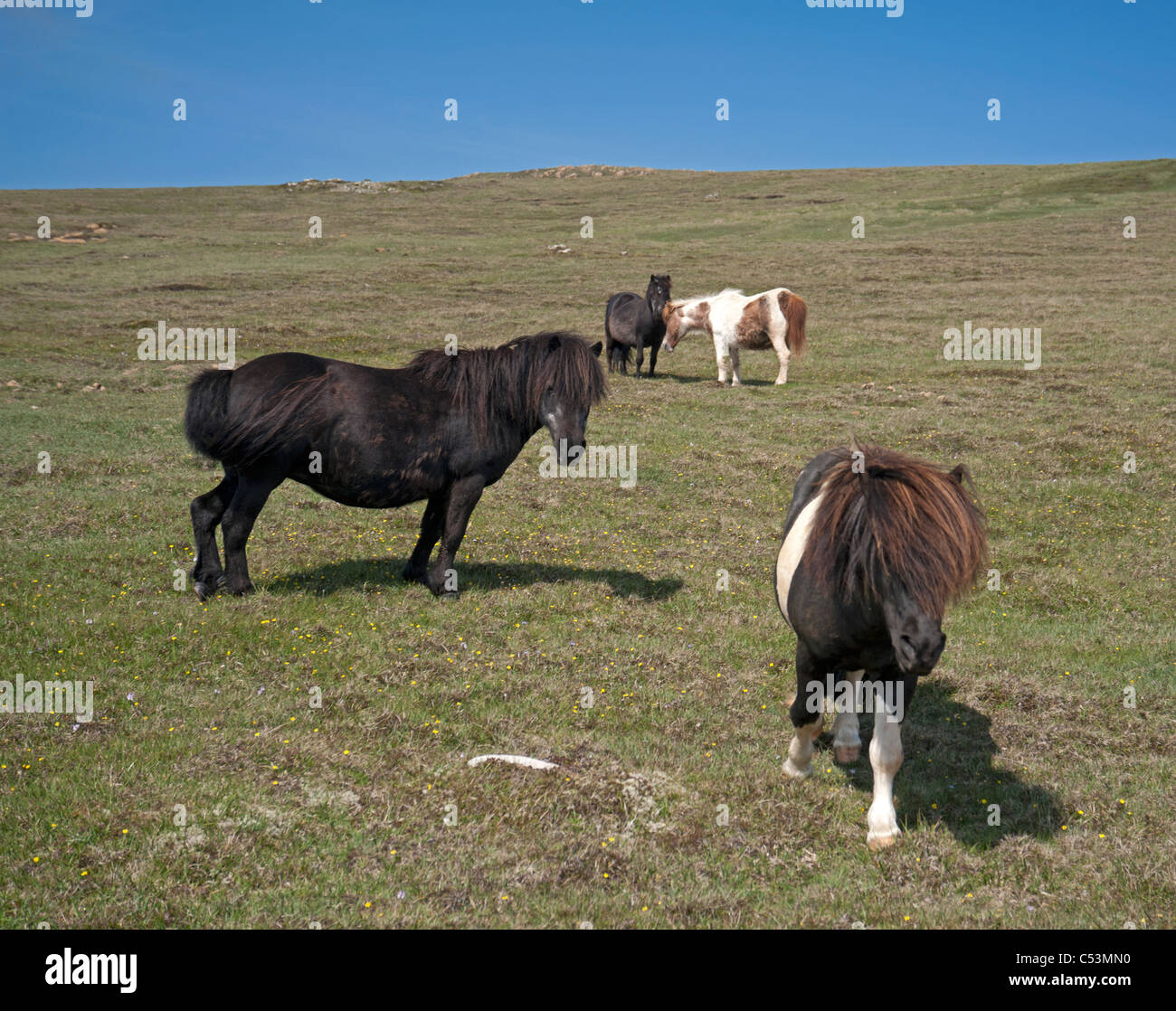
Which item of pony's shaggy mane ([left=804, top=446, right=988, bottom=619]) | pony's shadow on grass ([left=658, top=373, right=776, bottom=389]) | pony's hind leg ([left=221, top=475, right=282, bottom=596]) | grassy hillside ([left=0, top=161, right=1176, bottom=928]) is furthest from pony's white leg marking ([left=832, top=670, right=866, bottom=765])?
pony's shadow on grass ([left=658, top=373, right=776, bottom=389])

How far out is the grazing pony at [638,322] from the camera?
2544 cm

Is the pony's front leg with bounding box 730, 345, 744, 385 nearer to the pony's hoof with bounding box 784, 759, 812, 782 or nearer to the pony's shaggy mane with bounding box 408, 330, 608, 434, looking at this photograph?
the pony's shaggy mane with bounding box 408, 330, 608, 434

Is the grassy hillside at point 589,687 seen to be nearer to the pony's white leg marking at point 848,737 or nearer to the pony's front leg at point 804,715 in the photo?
the pony's front leg at point 804,715

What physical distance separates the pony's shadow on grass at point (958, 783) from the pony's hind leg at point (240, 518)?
573 centimetres

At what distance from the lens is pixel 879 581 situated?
4.92 m

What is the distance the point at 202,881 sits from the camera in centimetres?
490

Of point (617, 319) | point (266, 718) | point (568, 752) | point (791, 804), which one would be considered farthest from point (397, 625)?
point (617, 319)

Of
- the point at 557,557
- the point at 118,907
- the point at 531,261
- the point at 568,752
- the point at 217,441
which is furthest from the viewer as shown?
the point at 531,261

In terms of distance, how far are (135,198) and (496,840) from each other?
88453mm

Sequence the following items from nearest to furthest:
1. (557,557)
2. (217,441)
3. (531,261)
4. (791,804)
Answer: (791,804) → (217,441) → (557,557) → (531,261)

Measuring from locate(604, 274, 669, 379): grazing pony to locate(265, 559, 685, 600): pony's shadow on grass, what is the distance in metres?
14.9

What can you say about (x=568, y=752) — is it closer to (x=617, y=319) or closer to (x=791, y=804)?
(x=791, y=804)
